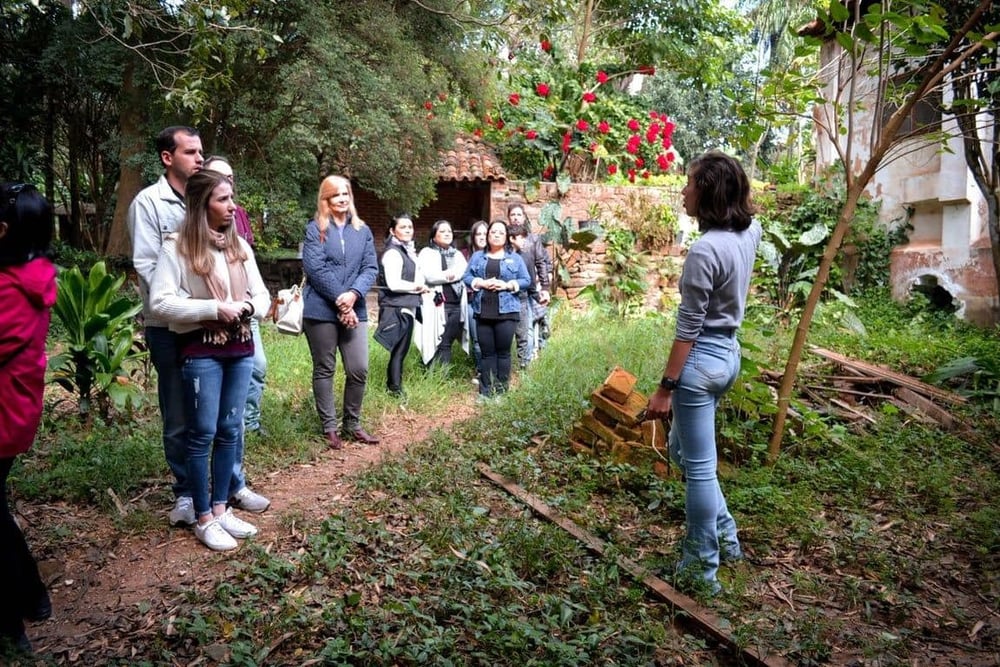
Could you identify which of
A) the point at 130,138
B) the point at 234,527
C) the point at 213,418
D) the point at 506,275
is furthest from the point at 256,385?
the point at 130,138

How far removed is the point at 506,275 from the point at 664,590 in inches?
165

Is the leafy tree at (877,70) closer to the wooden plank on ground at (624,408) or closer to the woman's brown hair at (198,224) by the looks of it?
the wooden plank on ground at (624,408)

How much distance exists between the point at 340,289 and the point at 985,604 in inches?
164

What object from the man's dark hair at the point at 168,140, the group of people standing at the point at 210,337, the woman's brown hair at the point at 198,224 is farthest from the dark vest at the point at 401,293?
the woman's brown hair at the point at 198,224

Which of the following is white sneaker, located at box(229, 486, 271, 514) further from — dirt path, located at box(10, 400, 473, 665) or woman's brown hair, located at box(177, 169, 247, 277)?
woman's brown hair, located at box(177, 169, 247, 277)

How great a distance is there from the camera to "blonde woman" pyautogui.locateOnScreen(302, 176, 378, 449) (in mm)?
5176

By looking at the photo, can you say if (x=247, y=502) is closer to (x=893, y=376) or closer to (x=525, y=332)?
(x=525, y=332)

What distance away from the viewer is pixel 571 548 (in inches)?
144

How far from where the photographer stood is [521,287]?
7.08 meters

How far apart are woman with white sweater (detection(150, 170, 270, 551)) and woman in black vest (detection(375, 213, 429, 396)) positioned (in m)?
2.96

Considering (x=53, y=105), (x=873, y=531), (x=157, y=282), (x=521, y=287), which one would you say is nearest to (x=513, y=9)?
(x=521, y=287)

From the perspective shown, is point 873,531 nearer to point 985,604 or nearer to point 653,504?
point 985,604

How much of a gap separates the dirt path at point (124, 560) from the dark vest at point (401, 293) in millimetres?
2212

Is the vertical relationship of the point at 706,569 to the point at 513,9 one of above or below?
below
